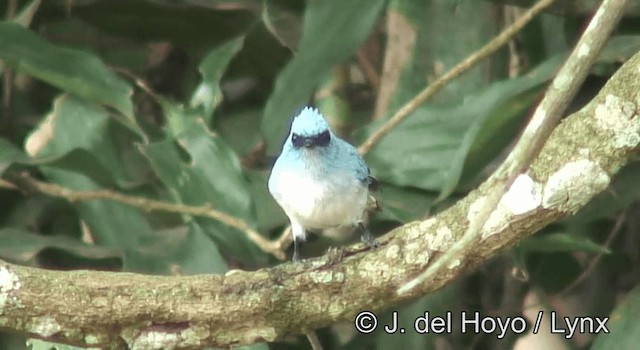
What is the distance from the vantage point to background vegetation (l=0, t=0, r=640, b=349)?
5.50ft

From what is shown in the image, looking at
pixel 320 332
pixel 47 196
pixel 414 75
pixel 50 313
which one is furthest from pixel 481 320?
pixel 50 313

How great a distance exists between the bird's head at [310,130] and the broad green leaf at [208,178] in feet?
0.77

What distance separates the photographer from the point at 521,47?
2105 millimetres

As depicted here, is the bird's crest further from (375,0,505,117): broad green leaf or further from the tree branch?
(375,0,505,117): broad green leaf

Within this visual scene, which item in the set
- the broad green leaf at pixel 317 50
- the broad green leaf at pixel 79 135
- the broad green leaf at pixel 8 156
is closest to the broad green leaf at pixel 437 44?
the broad green leaf at pixel 317 50

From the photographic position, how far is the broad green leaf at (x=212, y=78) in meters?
1.82

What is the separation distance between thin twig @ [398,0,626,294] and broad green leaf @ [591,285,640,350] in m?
0.58

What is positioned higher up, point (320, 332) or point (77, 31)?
point (77, 31)

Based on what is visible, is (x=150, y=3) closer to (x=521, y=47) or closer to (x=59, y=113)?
(x=59, y=113)

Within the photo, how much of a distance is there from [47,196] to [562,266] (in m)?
0.94

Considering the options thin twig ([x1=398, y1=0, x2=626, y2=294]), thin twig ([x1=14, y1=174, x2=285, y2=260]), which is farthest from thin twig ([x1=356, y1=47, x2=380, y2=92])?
thin twig ([x1=398, y1=0, x2=626, y2=294])

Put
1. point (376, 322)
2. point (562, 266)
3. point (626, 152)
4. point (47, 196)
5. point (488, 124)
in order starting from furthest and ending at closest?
1. point (562, 266)
2. point (47, 196)
3. point (376, 322)
4. point (488, 124)
5. point (626, 152)

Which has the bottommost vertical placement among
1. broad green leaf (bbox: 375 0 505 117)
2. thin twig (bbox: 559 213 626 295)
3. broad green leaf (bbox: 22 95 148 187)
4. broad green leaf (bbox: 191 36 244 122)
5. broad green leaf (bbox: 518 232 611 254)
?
broad green leaf (bbox: 518 232 611 254)

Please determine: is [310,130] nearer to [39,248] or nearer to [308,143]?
[308,143]
